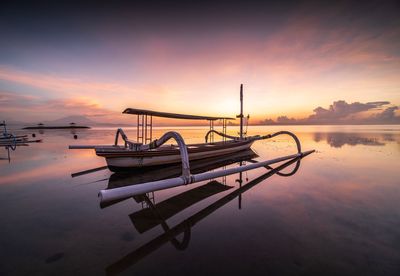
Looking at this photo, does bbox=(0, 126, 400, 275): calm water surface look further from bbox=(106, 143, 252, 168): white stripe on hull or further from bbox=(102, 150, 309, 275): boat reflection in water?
bbox=(106, 143, 252, 168): white stripe on hull

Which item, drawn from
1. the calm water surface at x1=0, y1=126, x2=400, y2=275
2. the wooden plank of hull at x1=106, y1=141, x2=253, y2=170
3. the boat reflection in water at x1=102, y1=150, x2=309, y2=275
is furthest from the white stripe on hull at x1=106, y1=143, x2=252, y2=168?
the calm water surface at x1=0, y1=126, x2=400, y2=275

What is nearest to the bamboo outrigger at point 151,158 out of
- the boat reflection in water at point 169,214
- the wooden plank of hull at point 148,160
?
the wooden plank of hull at point 148,160

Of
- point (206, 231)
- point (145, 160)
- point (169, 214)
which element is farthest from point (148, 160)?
point (206, 231)

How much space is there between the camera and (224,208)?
6461 mm

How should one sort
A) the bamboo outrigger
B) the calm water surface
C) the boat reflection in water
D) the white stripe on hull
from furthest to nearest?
the white stripe on hull < the bamboo outrigger < the boat reflection in water < the calm water surface

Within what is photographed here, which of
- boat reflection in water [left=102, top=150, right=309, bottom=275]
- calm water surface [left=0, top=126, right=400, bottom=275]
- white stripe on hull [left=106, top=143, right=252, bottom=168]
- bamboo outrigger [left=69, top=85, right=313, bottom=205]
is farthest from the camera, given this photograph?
white stripe on hull [left=106, top=143, right=252, bottom=168]

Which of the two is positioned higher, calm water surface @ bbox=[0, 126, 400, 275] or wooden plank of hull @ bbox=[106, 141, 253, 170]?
wooden plank of hull @ bbox=[106, 141, 253, 170]

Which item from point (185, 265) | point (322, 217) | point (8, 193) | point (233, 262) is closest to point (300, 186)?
point (322, 217)

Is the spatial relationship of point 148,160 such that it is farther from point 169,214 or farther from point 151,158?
point 169,214

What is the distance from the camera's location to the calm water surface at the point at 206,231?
362 centimetres

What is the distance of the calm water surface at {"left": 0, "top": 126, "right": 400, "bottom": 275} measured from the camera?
362 centimetres

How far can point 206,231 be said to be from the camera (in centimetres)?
492

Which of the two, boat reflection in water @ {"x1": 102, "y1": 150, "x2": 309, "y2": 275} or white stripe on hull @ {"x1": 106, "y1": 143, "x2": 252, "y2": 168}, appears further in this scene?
white stripe on hull @ {"x1": 106, "y1": 143, "x2": 252, "y2": 168}

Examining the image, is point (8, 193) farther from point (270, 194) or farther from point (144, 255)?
point (270, 194)
